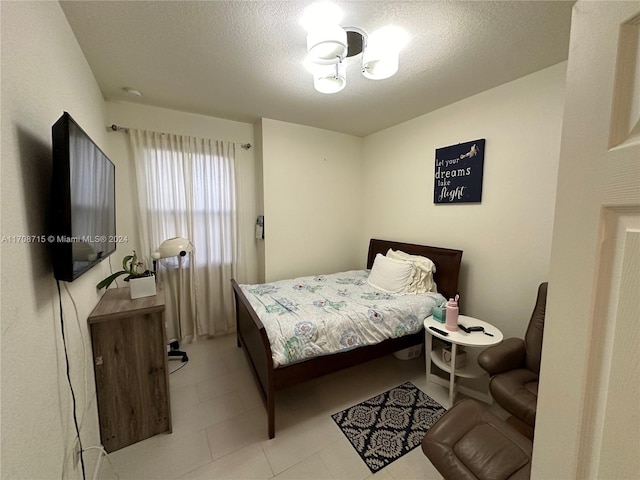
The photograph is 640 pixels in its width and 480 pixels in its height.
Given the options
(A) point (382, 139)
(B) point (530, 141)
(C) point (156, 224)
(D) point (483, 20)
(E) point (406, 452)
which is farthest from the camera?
(A) point (382, 139)

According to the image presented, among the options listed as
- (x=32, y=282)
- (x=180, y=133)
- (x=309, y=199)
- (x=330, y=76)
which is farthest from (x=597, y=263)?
(x=180, y=133)

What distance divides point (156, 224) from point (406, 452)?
298 centimetres

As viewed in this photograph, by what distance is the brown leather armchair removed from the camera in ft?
5.02

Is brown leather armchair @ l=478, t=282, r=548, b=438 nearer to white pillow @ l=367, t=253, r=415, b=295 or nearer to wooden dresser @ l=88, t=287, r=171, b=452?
white pillow @ l=367, t=253, r=415, b=295

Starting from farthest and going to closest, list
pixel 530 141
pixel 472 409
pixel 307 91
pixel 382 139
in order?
pixel 382 139 < pixel 307 91 < pixel 530 141 < pixel 472 409

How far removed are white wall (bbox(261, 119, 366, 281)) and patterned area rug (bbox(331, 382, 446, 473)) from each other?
70.3 inches

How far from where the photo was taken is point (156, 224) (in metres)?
2.79

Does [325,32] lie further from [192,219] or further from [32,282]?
[192,219]

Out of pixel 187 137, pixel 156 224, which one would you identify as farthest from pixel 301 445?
pixel 187 137

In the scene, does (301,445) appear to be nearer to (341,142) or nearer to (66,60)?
(66,60)

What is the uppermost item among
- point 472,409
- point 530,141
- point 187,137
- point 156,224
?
point 187,137

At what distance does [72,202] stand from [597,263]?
63.3 inches

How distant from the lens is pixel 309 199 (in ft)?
11.5

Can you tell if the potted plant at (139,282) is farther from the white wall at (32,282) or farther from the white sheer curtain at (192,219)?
the white sheer curtain at (192,219)
